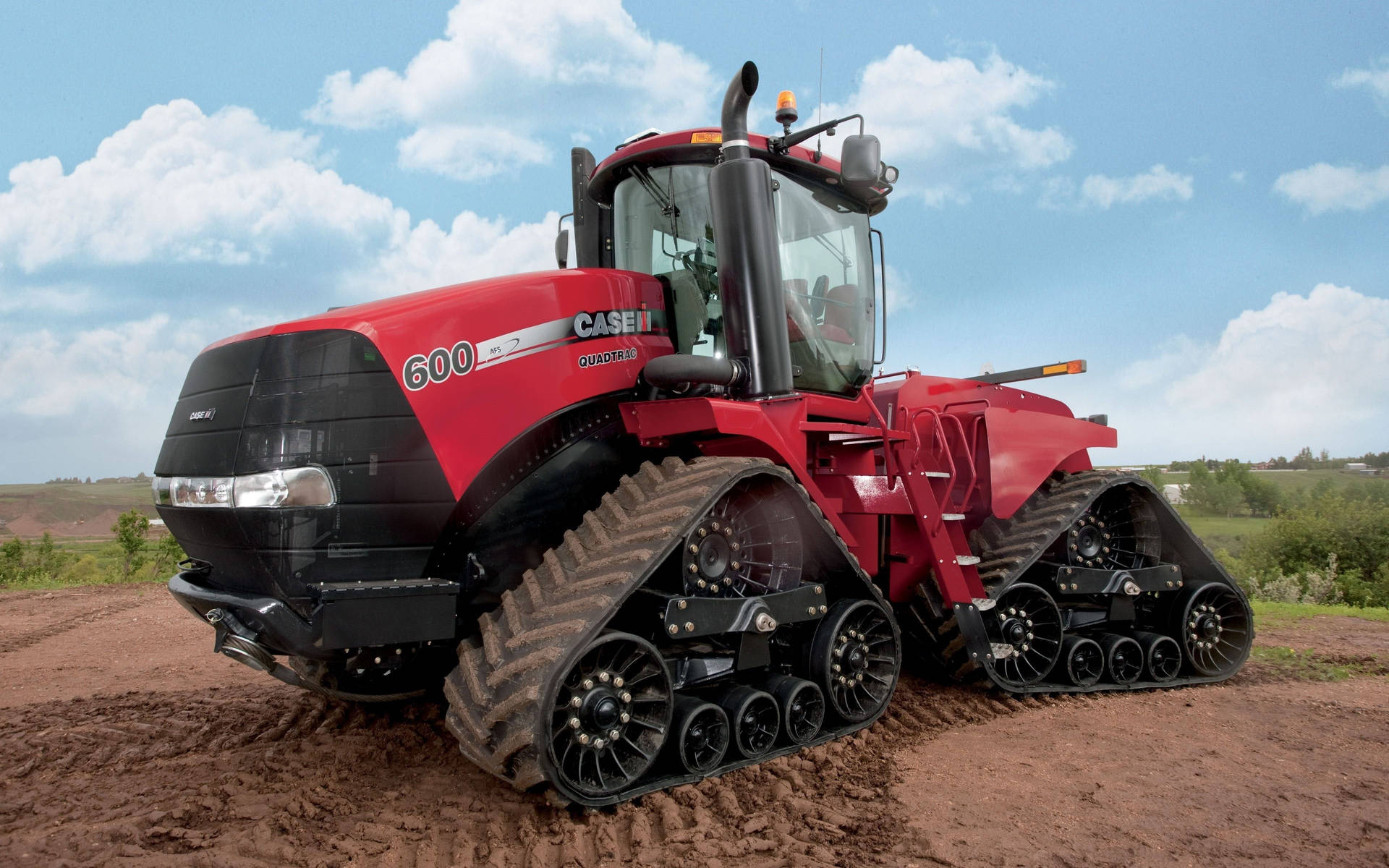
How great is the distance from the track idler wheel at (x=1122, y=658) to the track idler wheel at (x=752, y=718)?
10.2 ft

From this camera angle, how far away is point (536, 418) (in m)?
3.98

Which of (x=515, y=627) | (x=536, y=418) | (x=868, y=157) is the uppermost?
(x=868, y=157)

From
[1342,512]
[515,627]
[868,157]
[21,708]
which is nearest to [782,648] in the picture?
[515,627]

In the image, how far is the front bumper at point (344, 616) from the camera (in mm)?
3299

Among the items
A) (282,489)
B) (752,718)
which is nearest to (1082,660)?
(752,718)

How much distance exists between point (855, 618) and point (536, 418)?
2074 mm

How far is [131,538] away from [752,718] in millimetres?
18895

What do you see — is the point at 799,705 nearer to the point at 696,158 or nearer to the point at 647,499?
the point at 647,499

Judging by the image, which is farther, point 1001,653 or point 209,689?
point 209,689

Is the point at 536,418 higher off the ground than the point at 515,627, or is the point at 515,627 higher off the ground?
the point at 536,418

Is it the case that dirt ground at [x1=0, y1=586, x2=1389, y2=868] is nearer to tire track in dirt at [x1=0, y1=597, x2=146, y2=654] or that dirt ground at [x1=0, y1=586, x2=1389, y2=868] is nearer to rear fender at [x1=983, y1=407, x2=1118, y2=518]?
rear fender at [x1=983, y1=407, x2=1118, y2=518]

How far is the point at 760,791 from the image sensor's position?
12.7 feet

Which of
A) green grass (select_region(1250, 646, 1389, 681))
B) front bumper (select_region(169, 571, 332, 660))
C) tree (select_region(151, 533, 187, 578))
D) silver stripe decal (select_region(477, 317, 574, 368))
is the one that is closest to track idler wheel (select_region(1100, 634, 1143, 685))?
green grass (select_region(1250, 646, 1389, 681))

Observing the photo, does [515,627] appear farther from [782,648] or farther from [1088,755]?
[1088,755]
